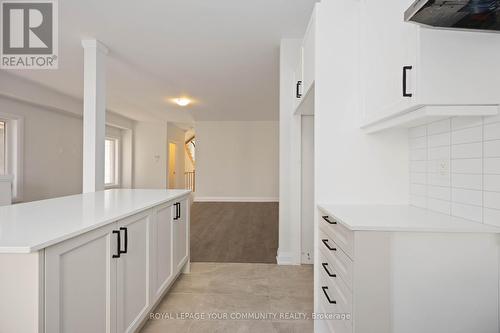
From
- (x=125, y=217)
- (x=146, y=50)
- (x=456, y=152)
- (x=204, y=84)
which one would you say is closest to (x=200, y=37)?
(x=146, y=50)

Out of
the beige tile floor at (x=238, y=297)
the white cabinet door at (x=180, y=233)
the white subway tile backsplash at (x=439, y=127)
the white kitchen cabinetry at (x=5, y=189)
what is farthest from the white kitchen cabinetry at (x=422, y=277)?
the white kitchen cabinetry at (x=5, y=189)

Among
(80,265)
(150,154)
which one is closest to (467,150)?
(80,265)

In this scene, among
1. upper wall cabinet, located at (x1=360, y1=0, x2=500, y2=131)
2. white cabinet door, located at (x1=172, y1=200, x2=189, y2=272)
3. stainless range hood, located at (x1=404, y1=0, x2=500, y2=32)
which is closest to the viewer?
stainless range hood, located at (x1=404, y1=0, x2=500, y2=32)

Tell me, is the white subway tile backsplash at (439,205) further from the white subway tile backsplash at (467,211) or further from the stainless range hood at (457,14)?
the stainless range hood at (457,14)

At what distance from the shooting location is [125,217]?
153 centimetres

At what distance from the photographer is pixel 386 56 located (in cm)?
141

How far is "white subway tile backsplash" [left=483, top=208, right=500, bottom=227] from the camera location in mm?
1142

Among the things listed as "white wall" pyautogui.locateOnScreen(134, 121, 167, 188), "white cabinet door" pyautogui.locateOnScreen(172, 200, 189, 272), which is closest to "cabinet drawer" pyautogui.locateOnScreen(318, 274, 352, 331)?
"white cabinet door" pyautogui.locateOnScreen(172, 200, 189, 272)

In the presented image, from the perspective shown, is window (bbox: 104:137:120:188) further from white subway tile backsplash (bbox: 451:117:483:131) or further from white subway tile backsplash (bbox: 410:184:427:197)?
white subway tile backsplash (bbox: 451:117:483:131)

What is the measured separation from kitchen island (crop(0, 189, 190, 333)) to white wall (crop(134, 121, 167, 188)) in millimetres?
7513

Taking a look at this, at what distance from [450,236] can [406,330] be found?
1.41 ft

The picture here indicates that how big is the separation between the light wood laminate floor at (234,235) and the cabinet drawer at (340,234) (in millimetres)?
1818

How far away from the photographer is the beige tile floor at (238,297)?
195 centimetres

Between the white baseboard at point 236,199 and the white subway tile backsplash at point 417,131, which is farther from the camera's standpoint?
the white baseboard at point 236,199
